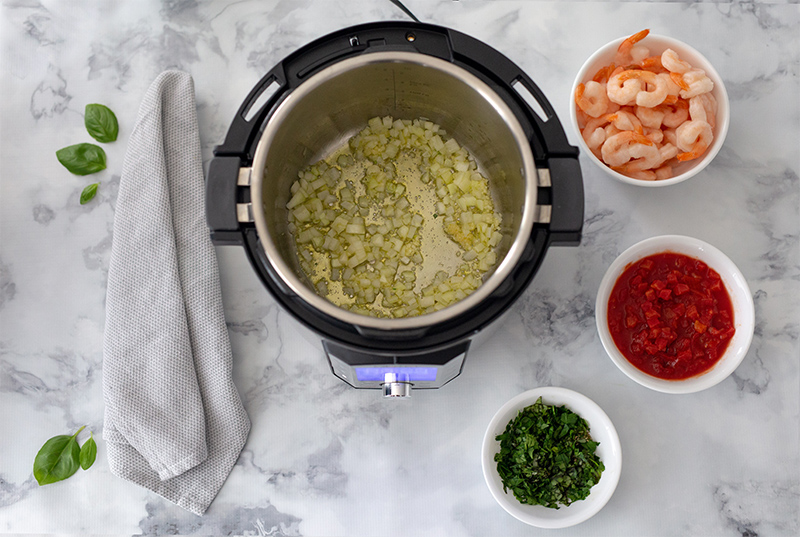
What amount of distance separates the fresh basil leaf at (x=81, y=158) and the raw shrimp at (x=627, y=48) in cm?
112

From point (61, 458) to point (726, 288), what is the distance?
141 cm

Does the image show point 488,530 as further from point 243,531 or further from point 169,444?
point 169,444

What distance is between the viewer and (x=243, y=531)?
129 cm

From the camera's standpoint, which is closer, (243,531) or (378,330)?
(378,330)

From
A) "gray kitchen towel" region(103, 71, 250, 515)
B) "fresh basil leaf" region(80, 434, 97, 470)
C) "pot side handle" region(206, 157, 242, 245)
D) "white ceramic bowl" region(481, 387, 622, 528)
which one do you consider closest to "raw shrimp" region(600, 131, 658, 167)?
"white ceramic bowl" region(481, 387, 622, 528)

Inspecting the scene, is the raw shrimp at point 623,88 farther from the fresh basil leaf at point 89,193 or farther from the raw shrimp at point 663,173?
the fresh basil leaf at point 89,193

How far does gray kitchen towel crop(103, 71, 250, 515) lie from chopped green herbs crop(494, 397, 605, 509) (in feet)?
1.81

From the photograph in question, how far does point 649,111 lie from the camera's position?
1.21 meters

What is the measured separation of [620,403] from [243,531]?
0.84 metres

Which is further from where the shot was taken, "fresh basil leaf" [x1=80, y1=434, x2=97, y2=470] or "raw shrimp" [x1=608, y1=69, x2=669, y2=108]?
"fresh basil leaf" [x1=80, y1=434, x2=97, y2=470]

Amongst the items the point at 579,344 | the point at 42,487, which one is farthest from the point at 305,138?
the point at 42,487

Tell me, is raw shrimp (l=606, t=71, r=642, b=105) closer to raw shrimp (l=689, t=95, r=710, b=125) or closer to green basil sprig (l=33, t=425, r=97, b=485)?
raw shrimp (l=689, t=95, r=710, b=125)

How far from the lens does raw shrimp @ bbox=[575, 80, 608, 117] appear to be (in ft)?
3.99

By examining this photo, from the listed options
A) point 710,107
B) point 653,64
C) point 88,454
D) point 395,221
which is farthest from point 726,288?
point 88,454
